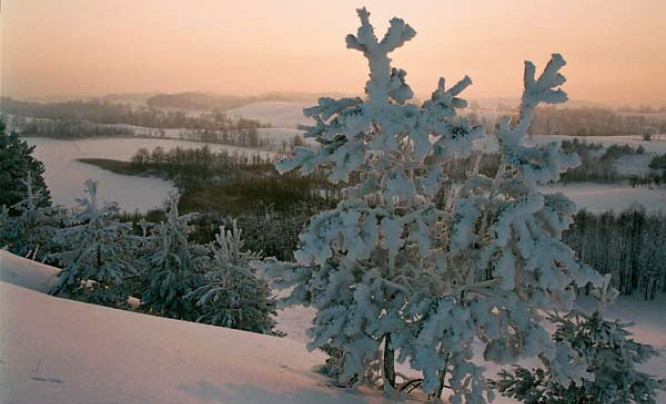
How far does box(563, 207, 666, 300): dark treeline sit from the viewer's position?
52344mm

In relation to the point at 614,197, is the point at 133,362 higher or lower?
higher

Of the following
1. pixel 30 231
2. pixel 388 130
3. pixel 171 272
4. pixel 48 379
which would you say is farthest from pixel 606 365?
pixel 30 231

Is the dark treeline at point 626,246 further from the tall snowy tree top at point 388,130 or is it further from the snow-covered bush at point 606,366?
the tall snowy tree top at point 388,130

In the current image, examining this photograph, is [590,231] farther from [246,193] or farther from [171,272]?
[171,272]

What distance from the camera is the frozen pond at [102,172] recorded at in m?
81.4

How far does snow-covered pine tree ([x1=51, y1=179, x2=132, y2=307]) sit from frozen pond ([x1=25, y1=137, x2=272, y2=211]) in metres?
53.7

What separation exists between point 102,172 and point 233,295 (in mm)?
87975

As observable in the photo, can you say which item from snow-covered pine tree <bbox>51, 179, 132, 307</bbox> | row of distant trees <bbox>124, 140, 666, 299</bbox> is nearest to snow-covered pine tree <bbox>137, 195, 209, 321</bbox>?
snow-covered pine tree <bbox>51, 179, 132, 307</bbox>

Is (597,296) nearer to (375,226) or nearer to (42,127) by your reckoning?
(375,226)

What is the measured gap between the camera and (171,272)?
18719 millimetres

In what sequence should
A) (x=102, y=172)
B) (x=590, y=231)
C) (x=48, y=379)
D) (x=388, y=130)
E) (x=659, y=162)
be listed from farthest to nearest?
(x=102, y=172), (x=659, y=162), (x=590, y=231), (x=388, y=130), (x=48, y=379)

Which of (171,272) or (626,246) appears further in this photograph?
(626,246)

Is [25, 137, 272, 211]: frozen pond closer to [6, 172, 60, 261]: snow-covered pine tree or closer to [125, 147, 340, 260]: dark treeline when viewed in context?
[125, 147, 340, 260]: dark treeline

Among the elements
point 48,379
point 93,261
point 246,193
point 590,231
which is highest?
point 48,379
